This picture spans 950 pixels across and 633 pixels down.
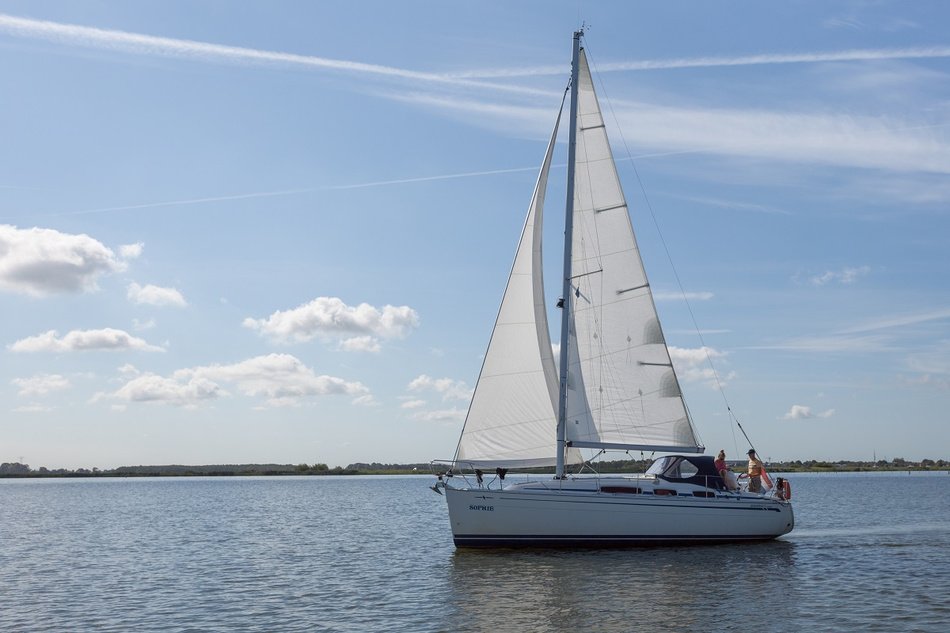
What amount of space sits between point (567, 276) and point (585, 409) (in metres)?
4.51

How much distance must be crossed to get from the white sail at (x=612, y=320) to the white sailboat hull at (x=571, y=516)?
201cm

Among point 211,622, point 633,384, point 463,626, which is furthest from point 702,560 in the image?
point 211,622

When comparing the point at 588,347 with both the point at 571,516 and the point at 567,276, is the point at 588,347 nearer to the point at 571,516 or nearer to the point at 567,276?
the point at 567,276

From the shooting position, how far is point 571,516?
26.7 meters

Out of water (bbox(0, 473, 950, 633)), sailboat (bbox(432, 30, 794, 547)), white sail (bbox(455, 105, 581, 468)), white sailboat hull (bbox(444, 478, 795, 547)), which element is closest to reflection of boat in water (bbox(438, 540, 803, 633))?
water (bbox(0, 473, 950, 633))

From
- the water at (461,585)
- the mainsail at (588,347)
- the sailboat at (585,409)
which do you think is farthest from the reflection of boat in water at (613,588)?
the mainsail at (588,347)

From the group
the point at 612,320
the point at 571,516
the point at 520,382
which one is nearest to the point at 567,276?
the point at 612,320

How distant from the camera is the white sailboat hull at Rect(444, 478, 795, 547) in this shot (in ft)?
87.2

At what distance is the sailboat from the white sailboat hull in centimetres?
4

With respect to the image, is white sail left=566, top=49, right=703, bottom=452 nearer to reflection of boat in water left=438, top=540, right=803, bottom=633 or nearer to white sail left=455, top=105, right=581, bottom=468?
white sail left=455, top=105, right=581, bottom=468

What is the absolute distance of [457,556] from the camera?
28781 mm

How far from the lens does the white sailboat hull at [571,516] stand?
26578 millimetres

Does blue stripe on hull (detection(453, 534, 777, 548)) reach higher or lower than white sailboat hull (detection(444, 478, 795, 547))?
lower

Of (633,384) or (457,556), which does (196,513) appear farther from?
(633,384)
